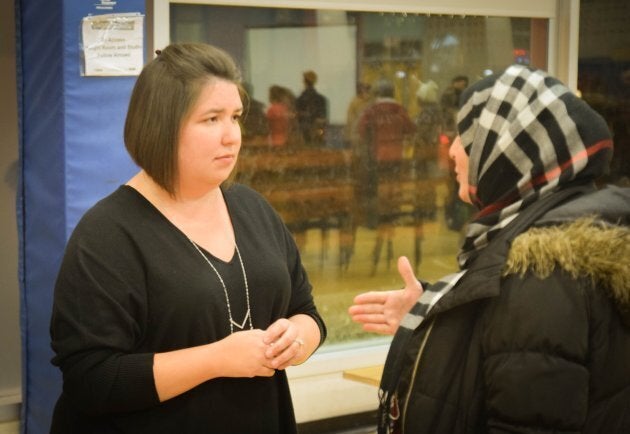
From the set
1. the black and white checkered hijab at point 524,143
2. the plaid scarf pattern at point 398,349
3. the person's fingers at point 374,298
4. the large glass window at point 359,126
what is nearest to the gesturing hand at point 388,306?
the person's fingers at point 374,298

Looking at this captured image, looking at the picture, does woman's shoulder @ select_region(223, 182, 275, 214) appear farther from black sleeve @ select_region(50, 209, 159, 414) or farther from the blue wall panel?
the blue wall panel

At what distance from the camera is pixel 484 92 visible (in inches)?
61.9

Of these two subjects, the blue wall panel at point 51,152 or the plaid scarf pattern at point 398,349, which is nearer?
the plaid scarf pattern at point 398,349

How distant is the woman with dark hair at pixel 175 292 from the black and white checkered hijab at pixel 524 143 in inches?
21.0

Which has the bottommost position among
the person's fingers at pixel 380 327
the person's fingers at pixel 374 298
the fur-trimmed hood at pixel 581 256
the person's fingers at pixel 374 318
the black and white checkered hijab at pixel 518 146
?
the person's fingers at pixel 380 327

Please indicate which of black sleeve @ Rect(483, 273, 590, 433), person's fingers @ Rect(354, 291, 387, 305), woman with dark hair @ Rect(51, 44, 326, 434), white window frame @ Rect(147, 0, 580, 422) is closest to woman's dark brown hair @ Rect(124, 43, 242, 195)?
woman with dark hair @ Rect(51, 44, 326, 434)

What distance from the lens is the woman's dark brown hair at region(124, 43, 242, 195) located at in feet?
5.72

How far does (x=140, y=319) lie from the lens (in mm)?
1683

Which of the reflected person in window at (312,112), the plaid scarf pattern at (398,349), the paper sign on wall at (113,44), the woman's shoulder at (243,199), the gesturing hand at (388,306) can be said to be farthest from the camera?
the reflected person in window at (312,112)

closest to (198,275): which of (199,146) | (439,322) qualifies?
(199,146)

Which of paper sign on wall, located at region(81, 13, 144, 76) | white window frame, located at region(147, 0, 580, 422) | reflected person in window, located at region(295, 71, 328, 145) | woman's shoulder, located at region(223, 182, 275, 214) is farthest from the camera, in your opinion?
reflected person in window, located at region(295, 71, 328, 145)

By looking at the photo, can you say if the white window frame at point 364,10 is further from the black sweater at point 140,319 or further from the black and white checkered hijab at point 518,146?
the black and white checkered hijab at point 518,146

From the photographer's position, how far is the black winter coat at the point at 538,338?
4.45 ft

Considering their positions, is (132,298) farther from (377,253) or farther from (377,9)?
(377,253)
